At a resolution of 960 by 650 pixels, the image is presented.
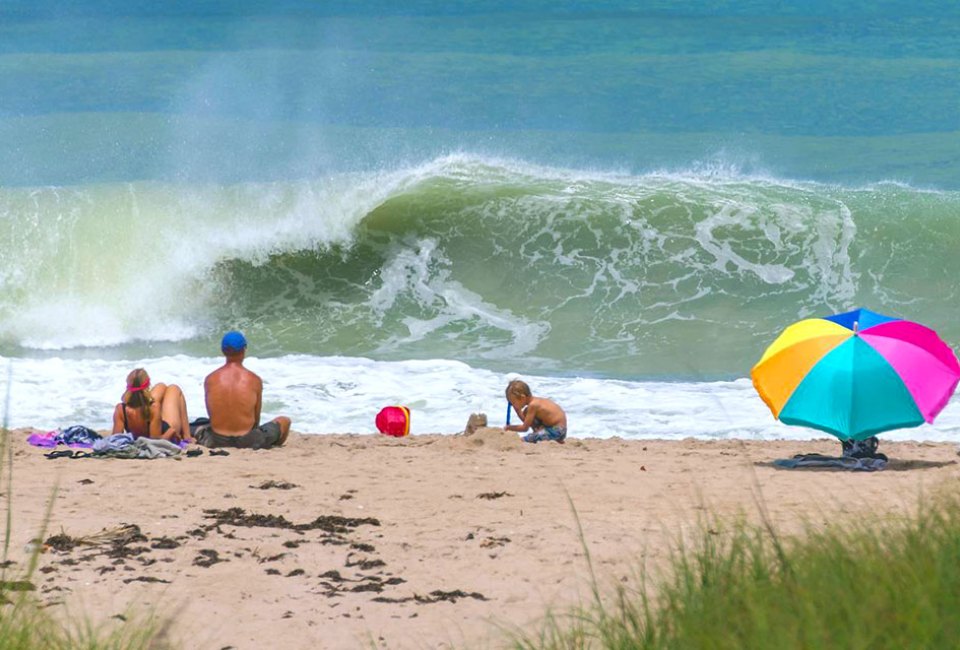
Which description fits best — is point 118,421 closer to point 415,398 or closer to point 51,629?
point 415,398

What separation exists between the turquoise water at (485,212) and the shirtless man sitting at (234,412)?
2319mm

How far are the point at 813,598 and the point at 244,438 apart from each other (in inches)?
243

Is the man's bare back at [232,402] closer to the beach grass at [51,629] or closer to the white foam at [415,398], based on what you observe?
the white foam at [415,398]

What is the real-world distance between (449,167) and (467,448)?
12.5 metres

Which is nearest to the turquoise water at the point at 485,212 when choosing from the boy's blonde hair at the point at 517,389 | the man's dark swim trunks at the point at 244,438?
the boy's blonde hair at the point at 517,389

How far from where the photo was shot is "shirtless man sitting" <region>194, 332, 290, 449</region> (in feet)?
31.3

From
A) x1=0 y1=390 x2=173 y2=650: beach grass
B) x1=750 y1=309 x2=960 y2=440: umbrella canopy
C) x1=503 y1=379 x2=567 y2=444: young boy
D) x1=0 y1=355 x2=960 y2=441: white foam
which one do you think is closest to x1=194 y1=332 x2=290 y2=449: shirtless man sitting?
x1=0 y1=355 x2=960 y2=441: white foam

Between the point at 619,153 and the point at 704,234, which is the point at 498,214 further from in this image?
the point at 619,153

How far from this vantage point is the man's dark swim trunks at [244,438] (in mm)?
9562

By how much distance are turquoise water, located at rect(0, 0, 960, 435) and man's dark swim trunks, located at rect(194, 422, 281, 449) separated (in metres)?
2.29

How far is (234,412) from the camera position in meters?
9.56

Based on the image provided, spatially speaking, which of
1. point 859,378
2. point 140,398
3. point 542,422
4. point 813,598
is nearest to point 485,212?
point 542,422

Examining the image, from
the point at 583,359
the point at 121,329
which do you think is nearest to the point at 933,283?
the point at 583,359

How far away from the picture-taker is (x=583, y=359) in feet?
47.9
